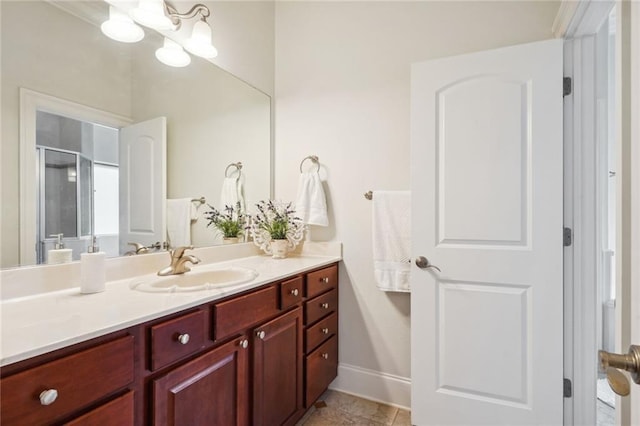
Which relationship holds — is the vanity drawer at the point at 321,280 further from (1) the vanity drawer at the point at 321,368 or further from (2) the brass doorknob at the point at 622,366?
(2) the brass doorknob at the point at 622,366

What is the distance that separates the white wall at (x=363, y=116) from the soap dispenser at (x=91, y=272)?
131 centimetres

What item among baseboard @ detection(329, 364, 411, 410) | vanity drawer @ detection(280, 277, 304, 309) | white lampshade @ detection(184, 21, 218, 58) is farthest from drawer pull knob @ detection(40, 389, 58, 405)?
baseboard @ detection(329, 364, 411, 410)

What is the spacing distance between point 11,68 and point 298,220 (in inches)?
58.3

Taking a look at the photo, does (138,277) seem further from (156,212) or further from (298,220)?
(298,220)

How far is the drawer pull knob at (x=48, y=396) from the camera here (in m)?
0.66

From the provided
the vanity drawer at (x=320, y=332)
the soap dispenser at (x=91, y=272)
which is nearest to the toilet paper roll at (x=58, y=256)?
the soap dispenser at (x=91, y=272)

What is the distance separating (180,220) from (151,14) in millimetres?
957

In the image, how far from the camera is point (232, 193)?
1992 mm

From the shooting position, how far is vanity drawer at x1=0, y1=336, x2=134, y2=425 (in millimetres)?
629

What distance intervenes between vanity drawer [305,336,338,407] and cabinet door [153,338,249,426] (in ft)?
1.71

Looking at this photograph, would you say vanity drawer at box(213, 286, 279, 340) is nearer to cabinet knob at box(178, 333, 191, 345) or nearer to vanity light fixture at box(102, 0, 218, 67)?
cabinet knob at box(178, 333, 191, 345)

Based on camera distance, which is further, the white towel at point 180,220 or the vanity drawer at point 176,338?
the white towel at point 180,220

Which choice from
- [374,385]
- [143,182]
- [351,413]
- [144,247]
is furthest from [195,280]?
[374,385]

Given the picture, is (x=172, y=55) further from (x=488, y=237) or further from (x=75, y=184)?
(x=488, y=237)
